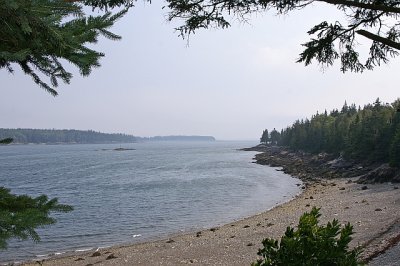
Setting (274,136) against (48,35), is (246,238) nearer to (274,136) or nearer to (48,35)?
(48,35)

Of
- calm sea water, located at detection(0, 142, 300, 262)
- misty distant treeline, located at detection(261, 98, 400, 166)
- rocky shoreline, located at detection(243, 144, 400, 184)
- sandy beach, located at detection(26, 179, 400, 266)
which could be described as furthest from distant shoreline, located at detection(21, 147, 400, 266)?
misty distant treeline, located at detection(261, 98, 400, 166)

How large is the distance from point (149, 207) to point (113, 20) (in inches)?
1430

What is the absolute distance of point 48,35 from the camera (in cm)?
311

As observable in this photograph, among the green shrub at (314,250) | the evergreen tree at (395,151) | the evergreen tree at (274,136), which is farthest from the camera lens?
the evergreen tree at (274,136)

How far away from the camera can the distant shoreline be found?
18516 mm

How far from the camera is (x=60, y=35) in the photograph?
10.1ft

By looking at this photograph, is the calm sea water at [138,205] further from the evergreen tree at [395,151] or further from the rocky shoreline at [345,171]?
the evergreen tree at [395,151]

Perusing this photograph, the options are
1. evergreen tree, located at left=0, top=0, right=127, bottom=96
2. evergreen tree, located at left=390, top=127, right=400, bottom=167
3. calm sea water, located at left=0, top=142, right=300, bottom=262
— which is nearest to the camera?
evergreen tree, located at left=0, top=0, right=127, bottom=96

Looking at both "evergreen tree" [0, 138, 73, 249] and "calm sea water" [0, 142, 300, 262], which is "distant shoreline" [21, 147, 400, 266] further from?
"evergreen tree" [0, 138, 73, 249]

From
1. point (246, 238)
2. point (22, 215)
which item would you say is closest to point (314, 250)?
point (22, 215)

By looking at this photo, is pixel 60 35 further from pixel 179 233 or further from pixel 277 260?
pixel 179 233

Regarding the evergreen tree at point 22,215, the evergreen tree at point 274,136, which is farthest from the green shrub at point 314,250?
the evergreen tree at point 274,136

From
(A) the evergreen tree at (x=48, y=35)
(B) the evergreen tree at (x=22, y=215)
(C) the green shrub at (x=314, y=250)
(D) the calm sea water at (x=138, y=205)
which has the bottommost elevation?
(D) the calm sea water at (x=138, y=205)

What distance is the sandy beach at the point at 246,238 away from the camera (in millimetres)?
18422
